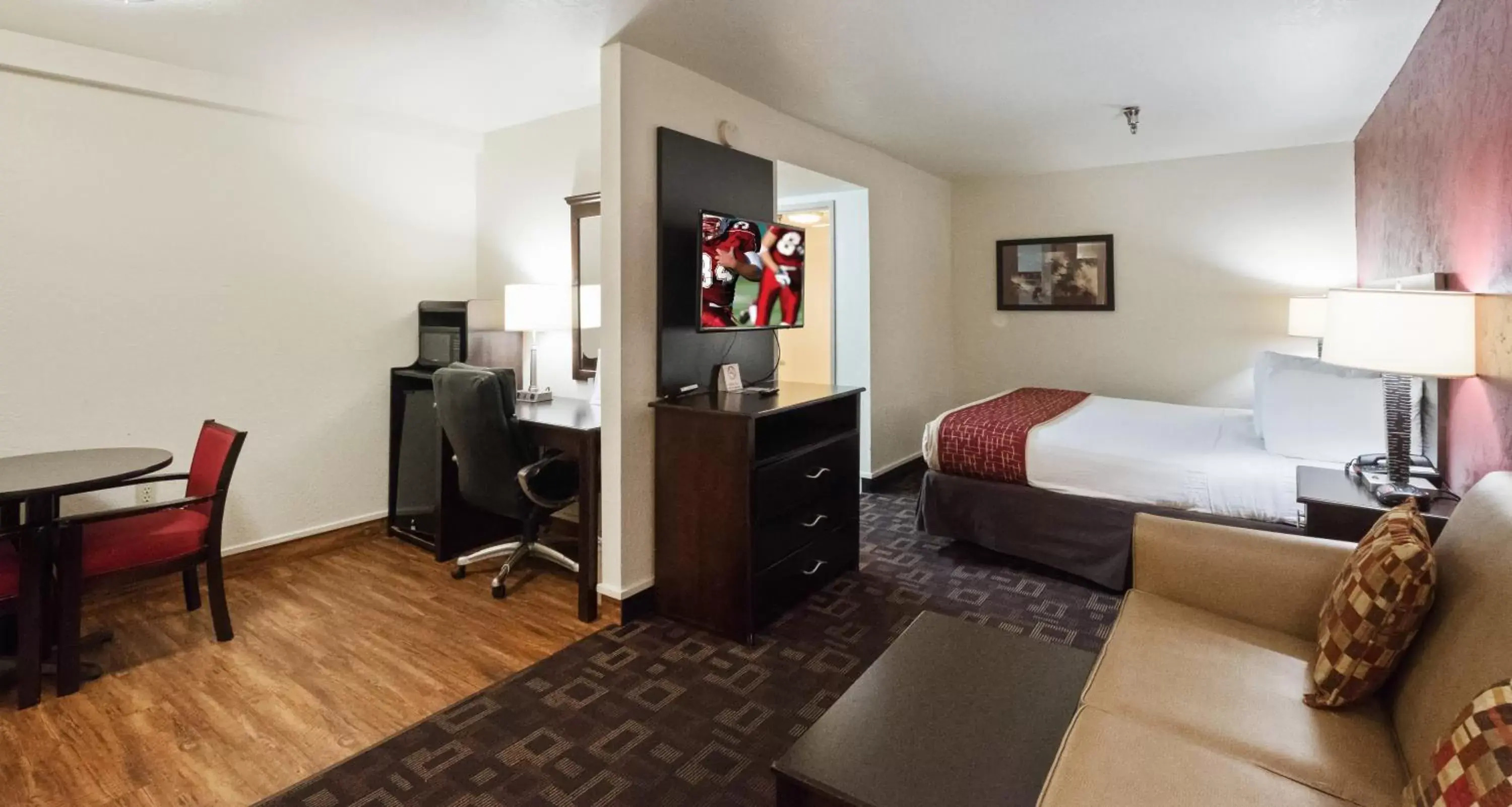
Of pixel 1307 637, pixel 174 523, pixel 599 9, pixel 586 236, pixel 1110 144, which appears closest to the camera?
pixel 1307 637

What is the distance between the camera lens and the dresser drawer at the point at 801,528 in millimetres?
2701

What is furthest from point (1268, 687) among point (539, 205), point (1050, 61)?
point (539, 205)

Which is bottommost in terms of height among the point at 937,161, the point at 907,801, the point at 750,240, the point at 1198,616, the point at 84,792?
the point at 84,792

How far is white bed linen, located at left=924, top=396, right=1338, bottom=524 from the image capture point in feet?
9.33

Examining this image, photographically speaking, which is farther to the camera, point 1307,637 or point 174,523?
point 174,523

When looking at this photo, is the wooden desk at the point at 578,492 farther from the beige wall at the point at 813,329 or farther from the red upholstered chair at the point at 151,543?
the beige wall at the point at 813,329

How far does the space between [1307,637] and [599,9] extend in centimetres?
274

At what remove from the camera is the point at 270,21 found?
2.54m

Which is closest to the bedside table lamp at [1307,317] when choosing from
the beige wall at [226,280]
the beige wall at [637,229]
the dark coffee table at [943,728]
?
the beige wall at [637,229]

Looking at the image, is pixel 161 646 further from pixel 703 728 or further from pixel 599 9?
pixel 599 9

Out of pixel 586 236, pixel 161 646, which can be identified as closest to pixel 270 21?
pixel 586 236

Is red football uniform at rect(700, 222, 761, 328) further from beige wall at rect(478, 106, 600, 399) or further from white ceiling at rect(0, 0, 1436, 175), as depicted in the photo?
beige wall at rect(478, 106, 600, 399)

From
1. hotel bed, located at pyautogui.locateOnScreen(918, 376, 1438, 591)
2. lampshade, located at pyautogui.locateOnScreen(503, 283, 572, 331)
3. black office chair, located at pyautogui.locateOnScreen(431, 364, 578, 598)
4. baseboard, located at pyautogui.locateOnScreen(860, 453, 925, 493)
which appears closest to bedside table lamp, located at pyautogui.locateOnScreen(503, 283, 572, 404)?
lampshade, located at pyautogui.locateOnScreen(503, 283, 572, 331)

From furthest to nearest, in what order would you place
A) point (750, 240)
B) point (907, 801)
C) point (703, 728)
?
1. point (750, 240)
2. point (703, 728)
3. point (907, 801)
